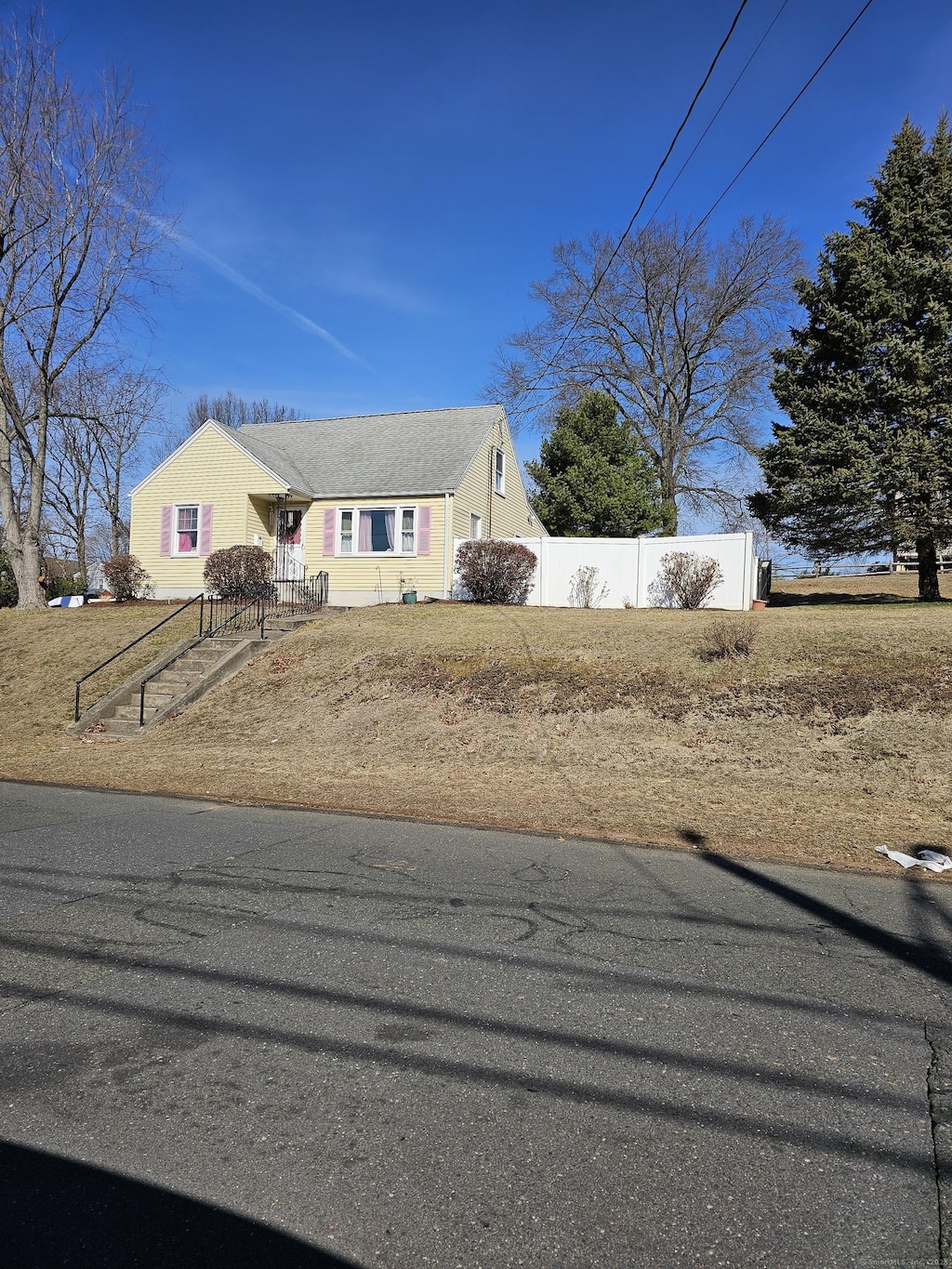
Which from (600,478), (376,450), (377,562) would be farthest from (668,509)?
(377,562)

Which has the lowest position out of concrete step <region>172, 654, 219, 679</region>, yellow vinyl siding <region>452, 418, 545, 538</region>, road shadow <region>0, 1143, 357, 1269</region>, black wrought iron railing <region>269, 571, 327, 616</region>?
road shadow <region>0, 1143, 357, 1269</region>

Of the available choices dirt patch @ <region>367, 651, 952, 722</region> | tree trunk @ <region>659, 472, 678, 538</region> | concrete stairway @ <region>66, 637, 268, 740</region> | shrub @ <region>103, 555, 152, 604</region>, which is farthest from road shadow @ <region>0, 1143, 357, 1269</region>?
tree trunk @ <region>659, 472, 678, 538</region>

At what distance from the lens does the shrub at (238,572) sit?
22.6 m

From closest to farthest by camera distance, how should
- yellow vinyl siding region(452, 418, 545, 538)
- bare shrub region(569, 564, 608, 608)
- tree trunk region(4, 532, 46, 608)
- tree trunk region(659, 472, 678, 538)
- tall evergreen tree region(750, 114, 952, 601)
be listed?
tall evergreen tree region(750, 114, 952, 601) < bare shrub region(569, 564, 608, 608) < yellow vinyl siding region(452, 418, 545, 538) < tree trunk region(4, 532, 46, 608) < tree trunk region(659, 472, 678, 538)

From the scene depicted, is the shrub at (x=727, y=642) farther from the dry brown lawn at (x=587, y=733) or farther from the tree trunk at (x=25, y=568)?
the tree trunk at (x=25, y=568)

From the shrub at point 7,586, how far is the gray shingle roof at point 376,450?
11.2m

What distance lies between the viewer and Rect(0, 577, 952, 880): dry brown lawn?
867cm

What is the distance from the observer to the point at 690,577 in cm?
2077

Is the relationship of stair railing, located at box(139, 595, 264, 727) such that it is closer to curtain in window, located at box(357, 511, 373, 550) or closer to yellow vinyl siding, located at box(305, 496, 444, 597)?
yellow vinyl siding, located at box(305, 496, 444, 597)

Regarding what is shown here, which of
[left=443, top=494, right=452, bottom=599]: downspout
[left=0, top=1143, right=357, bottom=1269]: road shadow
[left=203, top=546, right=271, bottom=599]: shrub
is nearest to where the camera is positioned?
[left=0, top=1143, right=357, bottom=1269]: road shadow

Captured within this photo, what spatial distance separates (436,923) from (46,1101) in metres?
2.49

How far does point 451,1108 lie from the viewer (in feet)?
10.3

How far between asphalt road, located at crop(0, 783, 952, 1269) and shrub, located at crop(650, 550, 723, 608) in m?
14.9

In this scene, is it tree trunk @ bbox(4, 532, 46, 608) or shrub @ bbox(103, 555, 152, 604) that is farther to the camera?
tree trunk @ bbox(4, 532, 46, 608)
